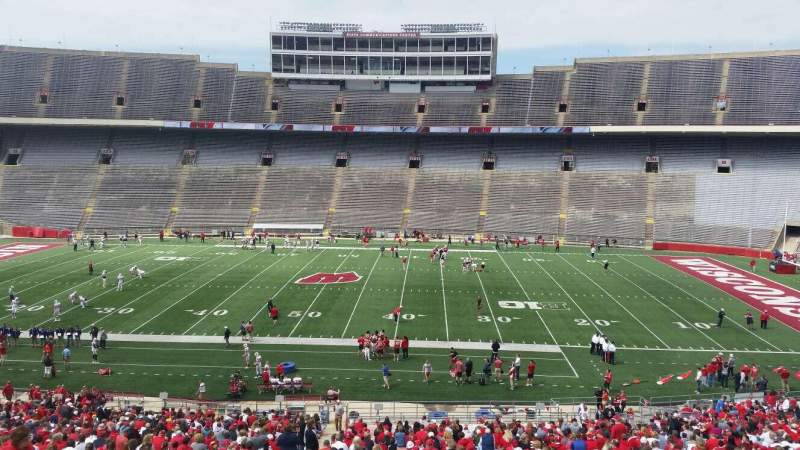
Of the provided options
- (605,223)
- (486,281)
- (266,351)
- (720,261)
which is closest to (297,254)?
(486,281)

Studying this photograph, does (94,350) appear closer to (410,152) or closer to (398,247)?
(398,247)

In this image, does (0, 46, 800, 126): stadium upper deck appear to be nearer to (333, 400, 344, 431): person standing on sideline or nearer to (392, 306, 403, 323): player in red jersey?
(392, 306, 403, 323): player in red jersey

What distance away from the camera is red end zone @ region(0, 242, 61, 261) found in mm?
37062

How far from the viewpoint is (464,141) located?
56125 millimetres

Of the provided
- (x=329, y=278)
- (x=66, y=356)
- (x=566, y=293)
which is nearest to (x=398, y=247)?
(x=329, y=278)

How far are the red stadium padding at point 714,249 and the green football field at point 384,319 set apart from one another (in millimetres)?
6984

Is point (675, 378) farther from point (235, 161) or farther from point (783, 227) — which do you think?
point (235, 161)

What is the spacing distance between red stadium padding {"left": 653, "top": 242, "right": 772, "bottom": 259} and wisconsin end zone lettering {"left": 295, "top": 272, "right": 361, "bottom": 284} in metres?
23.5

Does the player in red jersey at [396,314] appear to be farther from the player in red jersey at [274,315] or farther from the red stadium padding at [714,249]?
the red stadium padding at [714,249]

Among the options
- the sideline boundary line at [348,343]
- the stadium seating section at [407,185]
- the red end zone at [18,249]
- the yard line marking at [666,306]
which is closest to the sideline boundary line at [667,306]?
the yard line marking at [666,306]

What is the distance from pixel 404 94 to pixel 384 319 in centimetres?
3830

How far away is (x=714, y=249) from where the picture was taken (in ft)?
137

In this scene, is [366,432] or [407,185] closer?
[366,432]

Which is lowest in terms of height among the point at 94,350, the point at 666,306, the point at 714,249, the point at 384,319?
the point at 94,350
